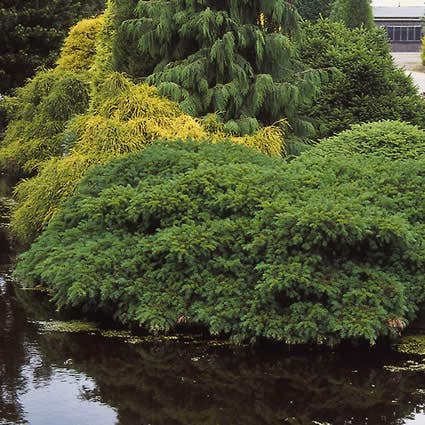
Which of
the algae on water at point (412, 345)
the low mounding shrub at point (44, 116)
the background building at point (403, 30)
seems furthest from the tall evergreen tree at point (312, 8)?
the algae on water at point (412, 345)

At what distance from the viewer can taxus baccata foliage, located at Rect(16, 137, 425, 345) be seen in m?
6.87

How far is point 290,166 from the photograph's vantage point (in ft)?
28.1

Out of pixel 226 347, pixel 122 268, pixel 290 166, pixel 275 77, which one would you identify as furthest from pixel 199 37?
pixel 226 347

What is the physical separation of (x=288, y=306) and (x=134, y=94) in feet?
15.1

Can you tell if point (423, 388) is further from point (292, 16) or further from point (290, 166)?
point (292, 16)

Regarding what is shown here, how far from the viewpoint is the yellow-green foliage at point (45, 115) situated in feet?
45.2

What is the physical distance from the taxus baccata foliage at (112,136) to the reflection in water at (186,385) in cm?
284

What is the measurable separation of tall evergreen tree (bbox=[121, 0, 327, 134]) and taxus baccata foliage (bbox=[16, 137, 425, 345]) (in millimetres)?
2865

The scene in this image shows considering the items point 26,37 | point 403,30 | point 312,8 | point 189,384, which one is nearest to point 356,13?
point 26,37

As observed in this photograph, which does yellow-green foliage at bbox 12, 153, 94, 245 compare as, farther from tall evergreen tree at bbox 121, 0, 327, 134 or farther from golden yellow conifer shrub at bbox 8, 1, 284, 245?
tall evergreen tree at bbox 121, 0, 327, 134

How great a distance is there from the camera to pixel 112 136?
9.98 m

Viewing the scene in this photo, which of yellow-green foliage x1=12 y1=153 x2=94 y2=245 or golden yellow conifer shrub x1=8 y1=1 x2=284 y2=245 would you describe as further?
golden yellow conifer shrub x1=8 y1=1 x2=284 y2=245

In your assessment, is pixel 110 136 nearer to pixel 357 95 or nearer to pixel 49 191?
pixel 49 191

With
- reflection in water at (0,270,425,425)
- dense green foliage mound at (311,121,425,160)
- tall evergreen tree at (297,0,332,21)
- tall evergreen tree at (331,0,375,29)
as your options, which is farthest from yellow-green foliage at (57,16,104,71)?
tall evergreen tree at (297,0,332,21)
